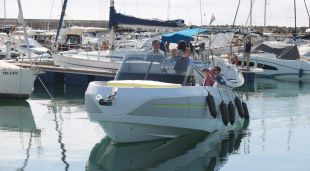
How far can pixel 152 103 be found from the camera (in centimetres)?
1352

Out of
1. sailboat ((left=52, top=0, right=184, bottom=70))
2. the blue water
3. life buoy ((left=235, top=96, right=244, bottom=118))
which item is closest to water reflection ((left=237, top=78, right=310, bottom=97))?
sailboat ((left=52, top=0, right=184, bottom=70))

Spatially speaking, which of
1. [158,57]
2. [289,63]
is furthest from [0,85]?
[289,63]

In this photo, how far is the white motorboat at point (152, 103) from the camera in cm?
1341

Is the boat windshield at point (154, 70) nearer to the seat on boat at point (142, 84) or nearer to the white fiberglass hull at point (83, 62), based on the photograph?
the seat on boat at point (142, 84)

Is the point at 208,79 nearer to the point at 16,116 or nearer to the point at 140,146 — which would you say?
the point at 140,146

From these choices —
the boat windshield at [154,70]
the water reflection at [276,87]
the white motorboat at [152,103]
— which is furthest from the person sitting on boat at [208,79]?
the water reflection at [276,87]

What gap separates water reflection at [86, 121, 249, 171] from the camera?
1271 cm

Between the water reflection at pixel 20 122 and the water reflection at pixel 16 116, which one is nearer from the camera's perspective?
the water reflection at pixel 20 122

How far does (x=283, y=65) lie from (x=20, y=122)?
2309 cm

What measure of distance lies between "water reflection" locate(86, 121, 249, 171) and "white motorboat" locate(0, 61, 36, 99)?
7980mm

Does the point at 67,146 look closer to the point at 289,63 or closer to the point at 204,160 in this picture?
the point at 204,160

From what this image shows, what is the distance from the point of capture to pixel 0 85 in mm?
22250

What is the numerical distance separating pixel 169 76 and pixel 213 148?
2.10 meters

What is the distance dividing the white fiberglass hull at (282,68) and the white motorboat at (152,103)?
883 inches
